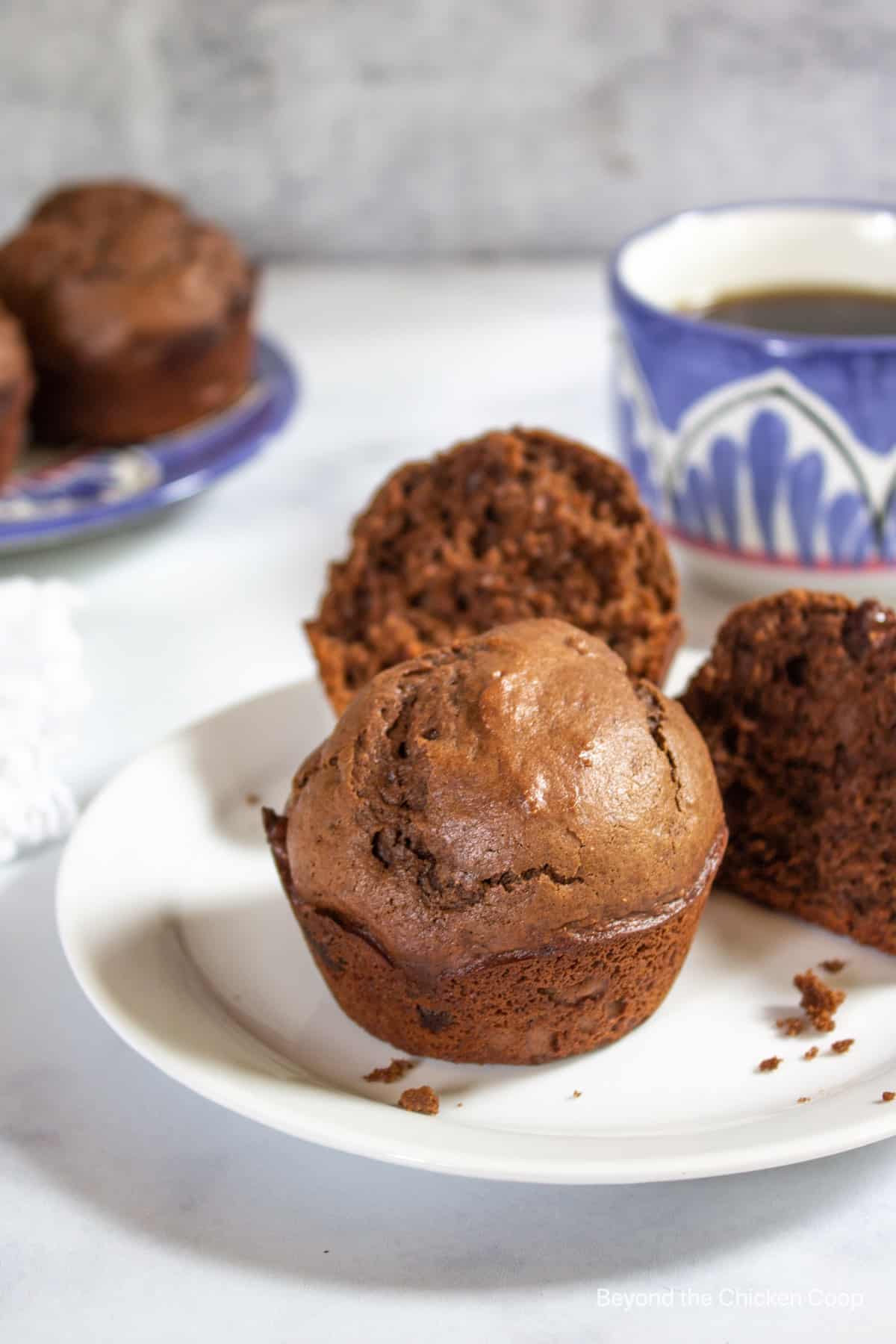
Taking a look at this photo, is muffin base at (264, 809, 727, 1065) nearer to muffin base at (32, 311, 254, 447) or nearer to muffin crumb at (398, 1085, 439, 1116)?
muffin crumb at (398, 1085, 439, 1116)

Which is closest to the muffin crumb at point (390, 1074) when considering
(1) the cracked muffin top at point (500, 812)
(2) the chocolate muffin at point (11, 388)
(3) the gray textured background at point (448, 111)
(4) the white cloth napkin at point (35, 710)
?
(1) the cracked muffin top at point (500, 812)

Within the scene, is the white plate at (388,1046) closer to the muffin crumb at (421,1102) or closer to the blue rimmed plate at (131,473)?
the muffin crumb at (421,1102)

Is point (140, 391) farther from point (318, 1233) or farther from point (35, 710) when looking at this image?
point (318, 1233)

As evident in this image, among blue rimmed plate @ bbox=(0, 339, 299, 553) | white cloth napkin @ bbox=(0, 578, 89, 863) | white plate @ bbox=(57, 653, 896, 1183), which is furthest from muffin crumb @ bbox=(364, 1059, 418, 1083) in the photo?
blue rimmed plate @ bbox=(0, 339, 299, 553)

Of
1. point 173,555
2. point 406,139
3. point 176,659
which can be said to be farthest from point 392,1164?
point 406,139

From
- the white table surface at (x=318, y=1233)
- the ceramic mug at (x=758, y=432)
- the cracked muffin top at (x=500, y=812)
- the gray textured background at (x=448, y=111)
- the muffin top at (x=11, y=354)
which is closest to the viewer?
the white table surface at (x=318, y=1233)

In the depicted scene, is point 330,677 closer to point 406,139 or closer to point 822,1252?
point 822,1252

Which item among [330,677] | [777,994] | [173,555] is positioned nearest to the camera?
[777,994]
